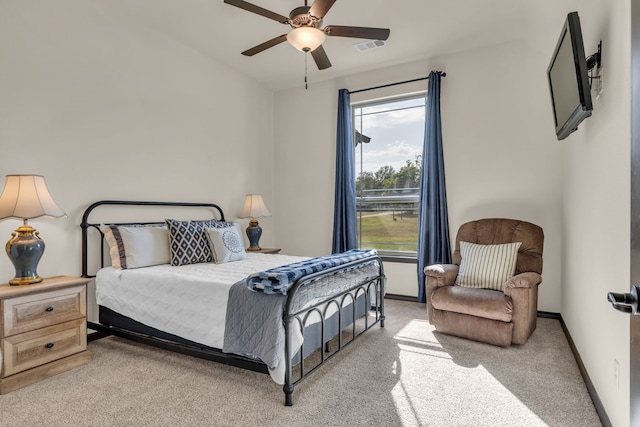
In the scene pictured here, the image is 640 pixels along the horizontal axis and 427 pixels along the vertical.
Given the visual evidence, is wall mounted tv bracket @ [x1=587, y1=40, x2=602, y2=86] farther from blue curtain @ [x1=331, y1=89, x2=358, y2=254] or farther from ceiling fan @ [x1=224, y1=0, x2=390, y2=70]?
blue curtain @ [x1=331, y1=89, x2=358, y2=254]

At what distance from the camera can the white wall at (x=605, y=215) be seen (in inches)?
63.1

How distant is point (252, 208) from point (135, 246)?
1724mm

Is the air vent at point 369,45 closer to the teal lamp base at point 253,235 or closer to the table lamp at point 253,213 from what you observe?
the table lamp at point 253,213

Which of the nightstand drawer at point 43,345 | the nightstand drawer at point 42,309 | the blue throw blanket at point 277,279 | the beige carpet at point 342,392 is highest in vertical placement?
the blue throw blanket at point 277,279

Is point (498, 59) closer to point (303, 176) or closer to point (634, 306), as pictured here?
point (303, 176)

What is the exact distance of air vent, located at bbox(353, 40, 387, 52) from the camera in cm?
399

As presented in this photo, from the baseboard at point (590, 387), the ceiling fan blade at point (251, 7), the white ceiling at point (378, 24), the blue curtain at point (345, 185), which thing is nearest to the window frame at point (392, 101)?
the blue curtain at point (345, 185)

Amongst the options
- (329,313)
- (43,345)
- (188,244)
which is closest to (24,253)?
(43,345)

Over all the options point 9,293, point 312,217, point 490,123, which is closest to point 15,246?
point 9,293

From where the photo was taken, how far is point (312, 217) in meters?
5.30

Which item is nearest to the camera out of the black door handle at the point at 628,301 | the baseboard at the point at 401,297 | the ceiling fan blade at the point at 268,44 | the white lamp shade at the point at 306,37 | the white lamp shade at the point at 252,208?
the black door handle at the point at 628,301

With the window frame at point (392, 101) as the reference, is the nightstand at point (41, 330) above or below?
below

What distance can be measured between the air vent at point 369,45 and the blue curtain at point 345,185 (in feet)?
2.48

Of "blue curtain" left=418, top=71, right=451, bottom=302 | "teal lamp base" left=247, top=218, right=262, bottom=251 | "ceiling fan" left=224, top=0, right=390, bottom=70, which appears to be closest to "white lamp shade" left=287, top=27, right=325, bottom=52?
"ceiling fan" left=224, top=0, right=390, bottom=70
